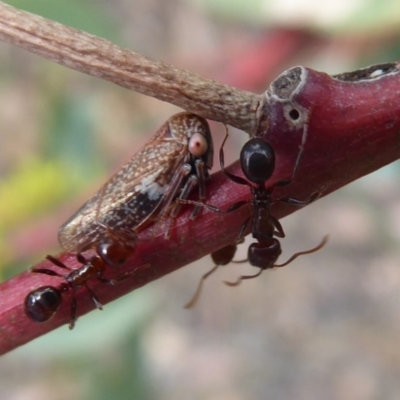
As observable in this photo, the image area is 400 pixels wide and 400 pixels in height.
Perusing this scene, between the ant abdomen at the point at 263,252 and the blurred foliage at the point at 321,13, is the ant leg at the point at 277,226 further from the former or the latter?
the blurred foliage at the point at 321,13

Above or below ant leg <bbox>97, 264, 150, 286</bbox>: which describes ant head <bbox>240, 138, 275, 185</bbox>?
above

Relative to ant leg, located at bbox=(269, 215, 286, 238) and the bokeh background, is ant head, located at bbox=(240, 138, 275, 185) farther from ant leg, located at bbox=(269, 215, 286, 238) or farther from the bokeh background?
the bokeh background

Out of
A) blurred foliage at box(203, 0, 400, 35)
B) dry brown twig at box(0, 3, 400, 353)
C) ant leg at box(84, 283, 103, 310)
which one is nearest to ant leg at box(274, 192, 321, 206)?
dry brown twig at box(0, 3, 400, 353)

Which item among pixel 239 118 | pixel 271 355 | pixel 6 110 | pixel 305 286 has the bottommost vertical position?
pixel 271 355

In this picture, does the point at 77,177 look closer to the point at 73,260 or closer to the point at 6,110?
the point at 73,260

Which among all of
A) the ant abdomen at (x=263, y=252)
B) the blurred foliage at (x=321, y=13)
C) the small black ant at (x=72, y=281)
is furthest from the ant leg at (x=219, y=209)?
the blurred foliage at (x=321, y=13)

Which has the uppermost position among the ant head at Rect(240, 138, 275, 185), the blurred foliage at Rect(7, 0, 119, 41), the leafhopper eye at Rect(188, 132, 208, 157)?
the blurred foliage at Rect(7, 0, 119, 41)

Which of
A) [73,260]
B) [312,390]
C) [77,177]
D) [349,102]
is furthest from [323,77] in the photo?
[312,390]
